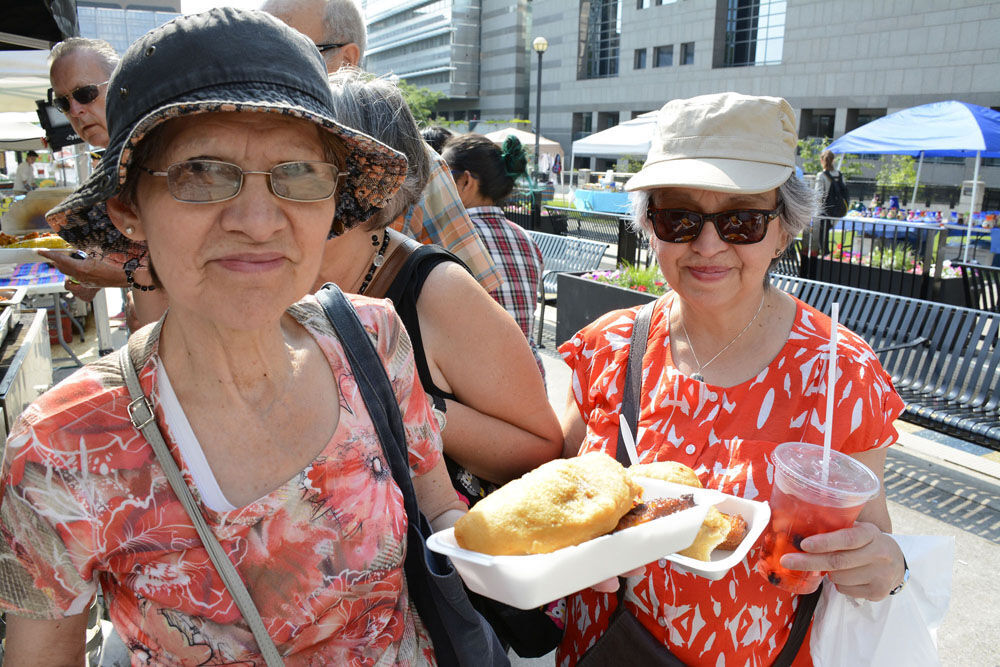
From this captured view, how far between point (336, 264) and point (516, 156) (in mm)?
3172

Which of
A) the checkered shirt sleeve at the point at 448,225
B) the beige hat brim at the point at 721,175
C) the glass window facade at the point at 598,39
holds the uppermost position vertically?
the glass window facade at the point at 598,39

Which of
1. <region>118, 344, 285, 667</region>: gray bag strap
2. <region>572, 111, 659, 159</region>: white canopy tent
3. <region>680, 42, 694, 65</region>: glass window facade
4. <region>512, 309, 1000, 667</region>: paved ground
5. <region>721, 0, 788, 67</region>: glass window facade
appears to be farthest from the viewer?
<region>680, 42, 694, 65</region>: glass window facade

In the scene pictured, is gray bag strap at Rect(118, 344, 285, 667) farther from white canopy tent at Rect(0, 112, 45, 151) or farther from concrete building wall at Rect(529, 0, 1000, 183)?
concrete building wall at Rect(529, 0, 1000, 183)

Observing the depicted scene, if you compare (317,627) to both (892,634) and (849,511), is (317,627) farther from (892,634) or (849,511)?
(892,634)

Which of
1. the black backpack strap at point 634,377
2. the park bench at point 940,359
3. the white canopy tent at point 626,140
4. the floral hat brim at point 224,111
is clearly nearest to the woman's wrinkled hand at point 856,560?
the black backpack strap at point 634,377

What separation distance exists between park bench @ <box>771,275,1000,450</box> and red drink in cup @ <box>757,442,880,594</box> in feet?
13.5

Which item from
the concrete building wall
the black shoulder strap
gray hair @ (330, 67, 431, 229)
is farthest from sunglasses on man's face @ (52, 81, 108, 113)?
the concrete building wall

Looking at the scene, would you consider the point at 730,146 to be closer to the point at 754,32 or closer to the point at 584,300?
the point at 584,300

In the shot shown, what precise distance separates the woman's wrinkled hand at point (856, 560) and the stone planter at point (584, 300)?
5063mm

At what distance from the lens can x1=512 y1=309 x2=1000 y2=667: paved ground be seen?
331cm

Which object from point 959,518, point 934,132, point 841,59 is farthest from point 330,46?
point 841,59

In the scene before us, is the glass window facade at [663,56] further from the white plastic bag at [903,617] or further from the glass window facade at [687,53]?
the white plastic bag at [903,617]

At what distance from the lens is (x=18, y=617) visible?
123cm

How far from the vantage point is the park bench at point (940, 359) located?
505cm
